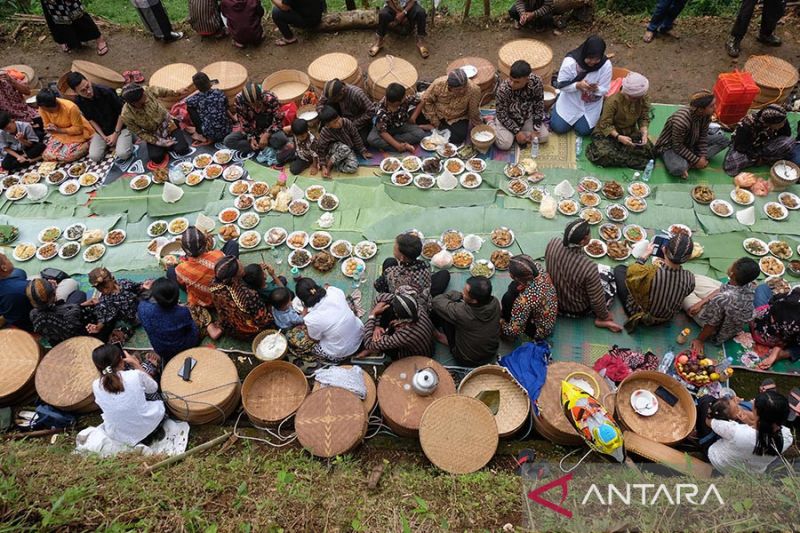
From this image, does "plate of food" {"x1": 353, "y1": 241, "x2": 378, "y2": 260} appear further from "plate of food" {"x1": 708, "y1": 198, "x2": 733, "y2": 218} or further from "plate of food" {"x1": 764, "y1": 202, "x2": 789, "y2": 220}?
"plate of food" {"x1": 764, "y1": 202, "x2": 789, "y2": 220}

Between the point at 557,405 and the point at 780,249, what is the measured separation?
12.5ft

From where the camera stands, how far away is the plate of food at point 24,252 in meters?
6.93

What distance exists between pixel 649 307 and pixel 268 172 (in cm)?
569

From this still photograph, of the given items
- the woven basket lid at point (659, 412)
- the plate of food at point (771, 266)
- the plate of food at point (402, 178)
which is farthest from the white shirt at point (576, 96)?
the woven basket lid at point (659, 412)

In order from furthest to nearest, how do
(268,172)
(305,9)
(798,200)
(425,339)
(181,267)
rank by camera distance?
(305,9)
(268,172)
(798,200)
(181,267)
(425,339)

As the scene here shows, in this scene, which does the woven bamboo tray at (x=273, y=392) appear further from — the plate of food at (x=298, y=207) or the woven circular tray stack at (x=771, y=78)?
the woven circular tray stack at (x=771, y=78)

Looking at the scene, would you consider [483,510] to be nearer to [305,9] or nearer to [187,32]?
[305,9]

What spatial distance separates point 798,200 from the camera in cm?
671

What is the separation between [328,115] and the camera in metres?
7.07

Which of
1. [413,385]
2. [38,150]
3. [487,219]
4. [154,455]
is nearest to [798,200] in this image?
[487,219]

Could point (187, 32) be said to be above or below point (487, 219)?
above

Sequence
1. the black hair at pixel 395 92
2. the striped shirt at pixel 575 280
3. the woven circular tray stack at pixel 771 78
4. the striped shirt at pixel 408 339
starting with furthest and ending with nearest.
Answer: the woven circular tray stack at pixel 771 78, the black hair at pixel 395 92, the striped shirt at pixel 575 280, the striped shirt at pixel 408 339

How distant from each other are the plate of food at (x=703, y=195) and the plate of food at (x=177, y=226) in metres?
7.14

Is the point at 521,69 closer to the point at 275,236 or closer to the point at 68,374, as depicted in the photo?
the point at 275,236
